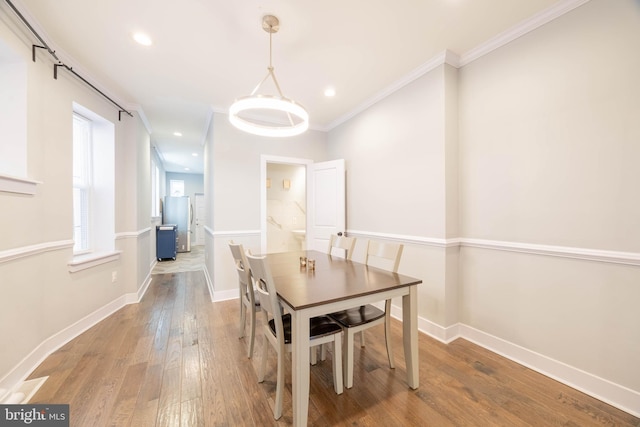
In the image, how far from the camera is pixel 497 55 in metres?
2.16

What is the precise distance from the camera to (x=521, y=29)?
198 centimetres

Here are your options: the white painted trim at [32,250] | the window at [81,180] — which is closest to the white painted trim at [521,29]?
the white painted trim at [32,250]

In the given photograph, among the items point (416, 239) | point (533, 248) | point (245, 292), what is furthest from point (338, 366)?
point (533, 248)

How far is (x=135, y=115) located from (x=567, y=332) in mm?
5217

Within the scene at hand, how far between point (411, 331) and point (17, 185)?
302 cm

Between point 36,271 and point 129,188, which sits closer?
point 36,271

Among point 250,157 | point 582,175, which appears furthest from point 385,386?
point 250,157

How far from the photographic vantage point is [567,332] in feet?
5.89

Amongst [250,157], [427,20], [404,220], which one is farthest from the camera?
[250,157]

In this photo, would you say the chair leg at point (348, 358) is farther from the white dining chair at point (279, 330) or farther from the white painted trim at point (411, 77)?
the white painted trim at point (411, 77)

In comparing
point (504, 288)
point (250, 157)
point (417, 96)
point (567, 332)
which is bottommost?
point (567, 332)

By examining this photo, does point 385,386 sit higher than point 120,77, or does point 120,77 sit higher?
point 120,77

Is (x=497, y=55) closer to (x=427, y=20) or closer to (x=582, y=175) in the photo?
(x=427, y=20)

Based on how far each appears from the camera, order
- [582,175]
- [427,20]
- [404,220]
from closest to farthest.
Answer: [582,175], [427,20], [404,220]
